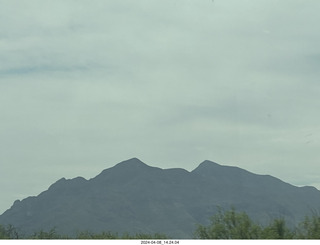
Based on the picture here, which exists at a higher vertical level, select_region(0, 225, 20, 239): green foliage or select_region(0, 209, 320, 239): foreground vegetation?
select_region(0, 225, 20, 239): green foliage

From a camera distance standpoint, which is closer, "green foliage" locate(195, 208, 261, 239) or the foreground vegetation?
the foreground vegetation

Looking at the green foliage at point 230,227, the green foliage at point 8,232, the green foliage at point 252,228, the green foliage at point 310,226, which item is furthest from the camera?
the green foliage at point 8,232

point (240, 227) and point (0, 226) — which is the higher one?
point (0, 226)

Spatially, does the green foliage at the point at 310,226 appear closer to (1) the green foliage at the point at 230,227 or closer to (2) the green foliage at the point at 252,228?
(2) the green foliage at the point at 252,228

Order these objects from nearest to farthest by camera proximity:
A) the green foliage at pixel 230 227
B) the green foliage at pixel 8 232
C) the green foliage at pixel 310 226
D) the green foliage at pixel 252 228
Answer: the green foliage at pixel 252 228 < the green foliage at pixel 230 227 < the green foliage at pixel 310 226 < the green foliage at pixel 8 232

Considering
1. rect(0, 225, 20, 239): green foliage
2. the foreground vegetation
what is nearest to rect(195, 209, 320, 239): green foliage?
the foreground vegetation

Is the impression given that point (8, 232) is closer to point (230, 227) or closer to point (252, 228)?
point (230, 227)

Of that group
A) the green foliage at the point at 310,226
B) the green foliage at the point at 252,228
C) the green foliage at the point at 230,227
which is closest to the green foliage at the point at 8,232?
the green foliage at the point at 230,227

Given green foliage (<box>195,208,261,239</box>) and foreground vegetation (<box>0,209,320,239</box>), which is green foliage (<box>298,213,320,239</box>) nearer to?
foreground vegetation (<box>0,209,320,239</box>)

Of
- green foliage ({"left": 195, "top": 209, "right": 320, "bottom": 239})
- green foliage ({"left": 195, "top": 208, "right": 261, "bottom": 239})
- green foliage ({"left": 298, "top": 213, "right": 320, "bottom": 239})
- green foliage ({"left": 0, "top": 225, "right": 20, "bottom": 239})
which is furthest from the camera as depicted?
green foliage ({"left": 0, "top": 225, "right": 20, "bottom": 239})
